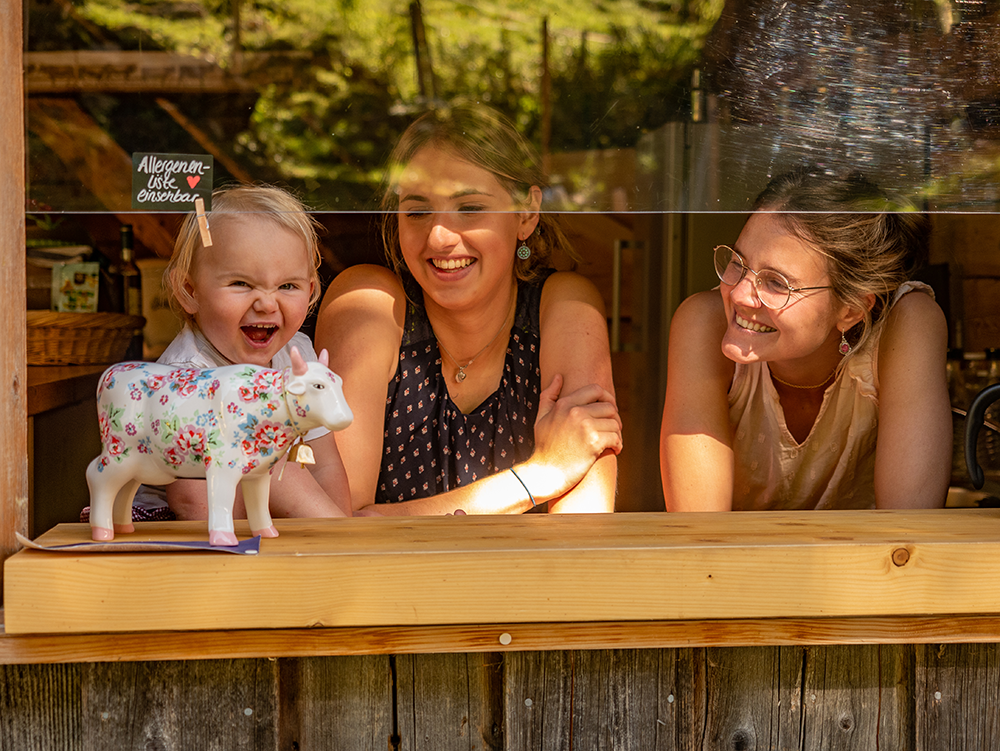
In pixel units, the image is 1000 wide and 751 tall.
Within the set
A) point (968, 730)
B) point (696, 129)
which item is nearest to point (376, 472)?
point (696, 129)

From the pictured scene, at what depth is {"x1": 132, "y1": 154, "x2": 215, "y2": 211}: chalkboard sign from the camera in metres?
1.17

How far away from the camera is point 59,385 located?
2209 mm

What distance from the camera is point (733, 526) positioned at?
4.17ft

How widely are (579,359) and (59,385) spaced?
4.30ft

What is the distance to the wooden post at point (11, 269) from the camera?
1.13 m

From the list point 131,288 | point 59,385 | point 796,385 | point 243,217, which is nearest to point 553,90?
point 243,217

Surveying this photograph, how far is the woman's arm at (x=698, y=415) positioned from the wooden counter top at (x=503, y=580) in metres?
0.51

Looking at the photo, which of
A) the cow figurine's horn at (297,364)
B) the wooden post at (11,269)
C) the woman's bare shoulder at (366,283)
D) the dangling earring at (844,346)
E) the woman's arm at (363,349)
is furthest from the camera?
the woman's bare shoulder at (366,283)

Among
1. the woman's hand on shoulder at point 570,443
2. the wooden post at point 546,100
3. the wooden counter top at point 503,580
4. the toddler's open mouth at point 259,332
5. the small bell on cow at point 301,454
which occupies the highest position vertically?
the wooden post at point 546,100

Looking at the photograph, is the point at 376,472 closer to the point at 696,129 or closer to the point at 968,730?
the point at 696,129

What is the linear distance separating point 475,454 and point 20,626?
100 cm

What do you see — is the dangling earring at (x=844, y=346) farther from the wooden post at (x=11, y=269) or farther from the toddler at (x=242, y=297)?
the wooden post at (x=11, y=269)

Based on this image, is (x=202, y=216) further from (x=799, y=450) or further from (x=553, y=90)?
(x=799, y=450)

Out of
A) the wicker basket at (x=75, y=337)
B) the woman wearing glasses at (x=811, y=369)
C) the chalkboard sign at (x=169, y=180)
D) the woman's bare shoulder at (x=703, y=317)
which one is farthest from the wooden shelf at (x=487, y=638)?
the wicker basket at (x=75, y=337)
